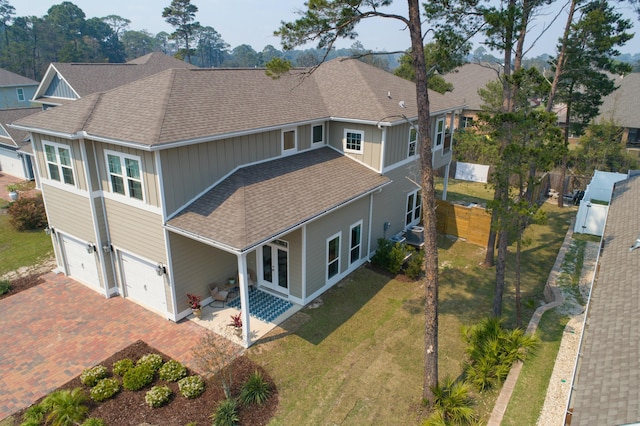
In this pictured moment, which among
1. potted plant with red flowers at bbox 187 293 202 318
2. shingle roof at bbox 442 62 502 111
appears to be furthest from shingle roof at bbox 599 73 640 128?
potted plant with red flowers at bbox 187 293 202 318

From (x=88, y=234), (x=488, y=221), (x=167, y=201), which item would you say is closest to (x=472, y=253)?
(x=488, y=221)

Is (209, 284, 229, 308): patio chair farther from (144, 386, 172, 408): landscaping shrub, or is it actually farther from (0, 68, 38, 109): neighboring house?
(0, 68, 38, 109): neighboring house

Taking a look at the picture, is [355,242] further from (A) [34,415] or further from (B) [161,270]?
(A) [34,415]

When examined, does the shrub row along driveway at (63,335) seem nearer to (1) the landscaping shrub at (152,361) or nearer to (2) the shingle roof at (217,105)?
(1) the landscaping shrub at (152,361)

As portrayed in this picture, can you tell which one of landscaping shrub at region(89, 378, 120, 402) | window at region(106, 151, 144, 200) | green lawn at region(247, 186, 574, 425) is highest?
window at region(106, 151, 144, 200)

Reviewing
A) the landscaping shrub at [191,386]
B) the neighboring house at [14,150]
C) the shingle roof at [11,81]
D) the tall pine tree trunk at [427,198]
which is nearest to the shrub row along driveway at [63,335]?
the landscaping shrub at [191,386]

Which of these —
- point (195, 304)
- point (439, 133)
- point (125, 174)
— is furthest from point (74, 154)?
point (439, 133)
